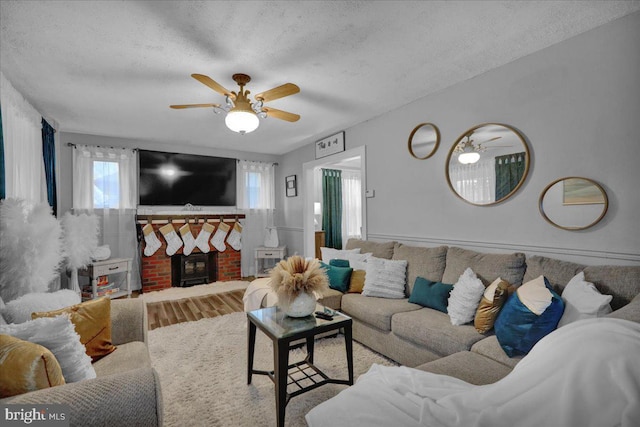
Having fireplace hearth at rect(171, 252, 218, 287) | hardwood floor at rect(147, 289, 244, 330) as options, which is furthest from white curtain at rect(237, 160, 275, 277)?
hardwood floor at rect(147, 289, 244, 330)

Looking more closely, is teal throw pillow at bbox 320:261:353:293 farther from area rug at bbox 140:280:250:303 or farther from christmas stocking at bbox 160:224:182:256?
christmas stocking at bbox 160:224:182:256

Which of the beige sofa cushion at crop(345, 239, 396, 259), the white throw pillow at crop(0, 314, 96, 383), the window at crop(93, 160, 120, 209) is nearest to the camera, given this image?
the white throw pillow at crop(0, 314, 96, 383)

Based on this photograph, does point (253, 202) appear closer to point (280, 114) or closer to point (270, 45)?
point (280, 114)

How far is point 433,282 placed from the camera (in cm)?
263

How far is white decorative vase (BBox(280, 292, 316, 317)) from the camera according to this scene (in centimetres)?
202

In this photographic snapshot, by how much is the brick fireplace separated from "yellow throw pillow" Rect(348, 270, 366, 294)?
10.4ft

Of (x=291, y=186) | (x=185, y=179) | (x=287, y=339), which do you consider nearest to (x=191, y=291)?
(x=185, y=179)

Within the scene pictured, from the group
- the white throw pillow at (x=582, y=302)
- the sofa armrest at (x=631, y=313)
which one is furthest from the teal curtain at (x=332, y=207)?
the sofa armrest at (x=631, y=313)

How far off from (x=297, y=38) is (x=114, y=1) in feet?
3.56

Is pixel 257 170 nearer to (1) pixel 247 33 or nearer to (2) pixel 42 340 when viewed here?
(1) pixel 247 33

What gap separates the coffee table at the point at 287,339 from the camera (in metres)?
1.72

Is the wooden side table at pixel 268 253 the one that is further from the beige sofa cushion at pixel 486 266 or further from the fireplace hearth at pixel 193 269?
the beige sofa cushion at pixel 486 266

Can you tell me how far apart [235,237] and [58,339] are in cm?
436

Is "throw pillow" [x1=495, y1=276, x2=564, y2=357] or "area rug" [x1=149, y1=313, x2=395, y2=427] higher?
"throw pillow" [x1=495, y1=276, x2=564, y2=357]
